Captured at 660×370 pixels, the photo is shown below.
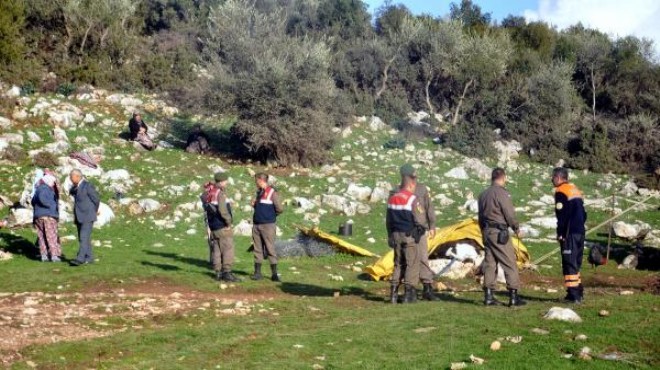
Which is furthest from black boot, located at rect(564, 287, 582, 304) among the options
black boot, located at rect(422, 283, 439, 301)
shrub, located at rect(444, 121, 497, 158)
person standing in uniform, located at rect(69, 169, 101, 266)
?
shrub, located at rect(444, 121, 497, 158)

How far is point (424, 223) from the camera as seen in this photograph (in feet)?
38.4

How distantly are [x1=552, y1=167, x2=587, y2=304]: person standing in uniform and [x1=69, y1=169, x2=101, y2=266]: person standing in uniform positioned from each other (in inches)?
381

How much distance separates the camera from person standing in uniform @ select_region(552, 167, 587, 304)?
1123cm

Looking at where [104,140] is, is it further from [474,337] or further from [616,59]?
[616,59]

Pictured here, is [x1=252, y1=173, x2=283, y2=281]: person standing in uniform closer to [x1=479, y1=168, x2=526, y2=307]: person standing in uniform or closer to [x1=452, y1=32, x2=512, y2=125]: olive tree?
[x1=479, y1=168, x2=526, y2=307]: person standing in uniform

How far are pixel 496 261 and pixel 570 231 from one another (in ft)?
3.98

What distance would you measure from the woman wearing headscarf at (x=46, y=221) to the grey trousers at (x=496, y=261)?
9507mm

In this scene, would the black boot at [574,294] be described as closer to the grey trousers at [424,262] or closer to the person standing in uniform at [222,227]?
the grey trousers at [424,262]

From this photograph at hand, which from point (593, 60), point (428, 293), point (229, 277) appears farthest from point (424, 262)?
point (593, 60)

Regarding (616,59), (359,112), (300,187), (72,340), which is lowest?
(72,340)

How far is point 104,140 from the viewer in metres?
28.6

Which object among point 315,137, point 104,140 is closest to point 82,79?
point 104,140

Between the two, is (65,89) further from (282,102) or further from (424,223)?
(424,223)

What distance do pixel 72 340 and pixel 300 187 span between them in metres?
17.2
